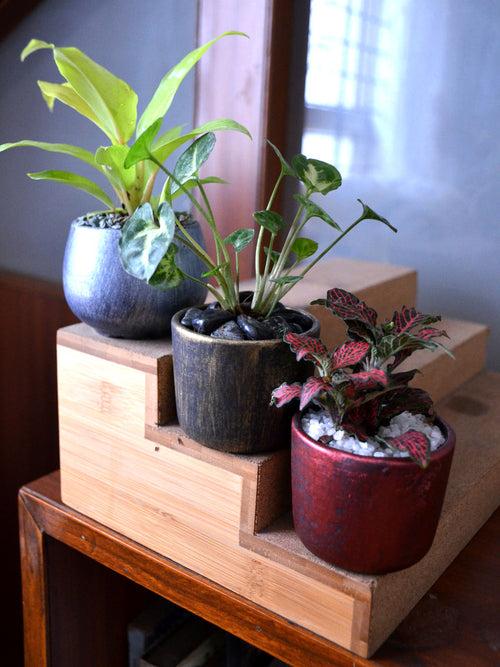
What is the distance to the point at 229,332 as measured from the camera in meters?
0.85

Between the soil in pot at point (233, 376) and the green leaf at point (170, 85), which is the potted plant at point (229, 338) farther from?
the green leaf at point (170, 85)

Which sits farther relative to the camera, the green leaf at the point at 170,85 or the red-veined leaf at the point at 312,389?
the green leaf at the point at 170,85

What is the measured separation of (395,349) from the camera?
80cm

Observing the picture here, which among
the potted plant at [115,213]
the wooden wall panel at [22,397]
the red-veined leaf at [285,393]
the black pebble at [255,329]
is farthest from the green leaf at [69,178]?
the wooden wall panel at [22,397]

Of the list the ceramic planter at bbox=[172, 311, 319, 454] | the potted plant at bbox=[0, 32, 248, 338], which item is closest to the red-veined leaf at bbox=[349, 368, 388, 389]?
the ceramic planter at bbox=[172, 311, 319, 454]

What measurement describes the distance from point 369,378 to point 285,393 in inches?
4.0

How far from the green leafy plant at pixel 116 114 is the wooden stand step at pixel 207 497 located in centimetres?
24

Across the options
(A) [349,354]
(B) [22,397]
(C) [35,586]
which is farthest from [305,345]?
(B) [22,397]

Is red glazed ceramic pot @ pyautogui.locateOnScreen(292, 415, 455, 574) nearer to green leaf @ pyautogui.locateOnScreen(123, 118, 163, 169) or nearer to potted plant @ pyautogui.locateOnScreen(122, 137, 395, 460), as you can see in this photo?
potted plant @ pyautogui.locateOnScreen(122, 137, 395, 460)

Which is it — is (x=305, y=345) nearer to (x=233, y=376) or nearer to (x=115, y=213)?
(x=233, y=376)

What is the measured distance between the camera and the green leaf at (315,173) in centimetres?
87

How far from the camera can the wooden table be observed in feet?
2.84

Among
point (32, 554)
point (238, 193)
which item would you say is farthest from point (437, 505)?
point (238, 193)

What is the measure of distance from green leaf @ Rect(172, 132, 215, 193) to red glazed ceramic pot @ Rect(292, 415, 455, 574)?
1.14ft
